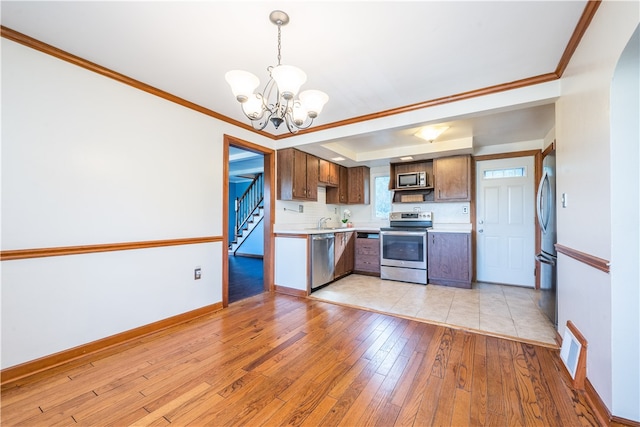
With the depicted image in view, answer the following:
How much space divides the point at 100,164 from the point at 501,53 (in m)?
3.42

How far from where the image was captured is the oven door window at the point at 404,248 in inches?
173

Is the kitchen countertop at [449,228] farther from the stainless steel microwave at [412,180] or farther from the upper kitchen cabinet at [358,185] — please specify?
the upper kitchen cabinet at [358,185]

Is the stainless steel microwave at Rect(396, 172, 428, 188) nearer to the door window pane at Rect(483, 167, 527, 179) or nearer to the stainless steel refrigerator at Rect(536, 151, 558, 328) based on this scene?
the door window pane at Rect(483, 167, 527, 179)

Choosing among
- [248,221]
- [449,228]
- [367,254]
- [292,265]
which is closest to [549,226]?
[449,228]

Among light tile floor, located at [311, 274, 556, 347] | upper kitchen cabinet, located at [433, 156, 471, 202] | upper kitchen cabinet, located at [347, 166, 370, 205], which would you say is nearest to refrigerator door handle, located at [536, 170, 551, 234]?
light tile floor, located at [311, 274, 556, 347]

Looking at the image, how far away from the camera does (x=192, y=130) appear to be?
2.97 meters

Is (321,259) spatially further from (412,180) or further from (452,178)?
(452,178)

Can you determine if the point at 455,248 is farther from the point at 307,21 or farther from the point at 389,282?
the point at 307,21

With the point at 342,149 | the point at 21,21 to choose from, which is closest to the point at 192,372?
the point at 21,21

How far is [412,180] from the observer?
4.79 meters

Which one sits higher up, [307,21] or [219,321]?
[307,21]

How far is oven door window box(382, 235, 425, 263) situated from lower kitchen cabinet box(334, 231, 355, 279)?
0.66 metres

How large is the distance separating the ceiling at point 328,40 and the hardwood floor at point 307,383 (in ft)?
7.87

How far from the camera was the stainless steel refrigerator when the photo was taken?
2562 millimetres
